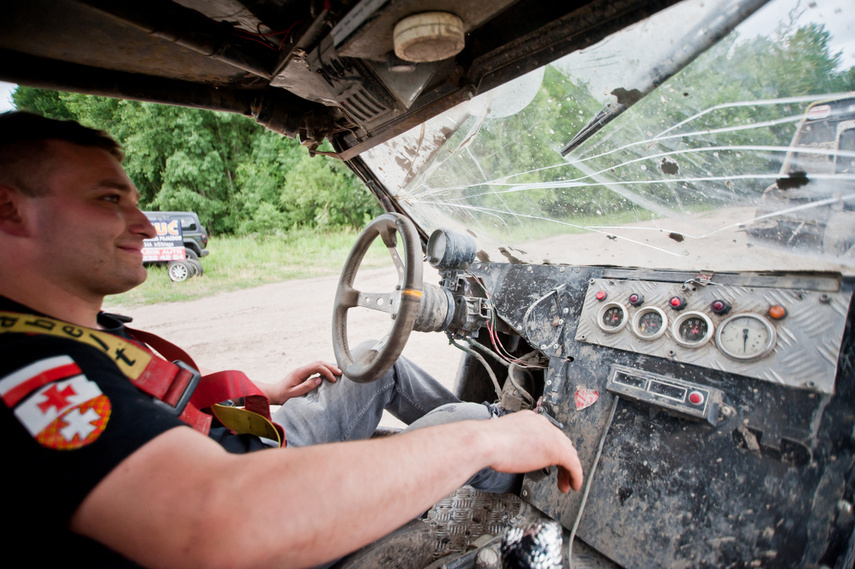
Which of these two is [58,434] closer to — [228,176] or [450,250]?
[450,250]

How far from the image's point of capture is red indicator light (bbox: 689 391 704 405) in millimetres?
1285

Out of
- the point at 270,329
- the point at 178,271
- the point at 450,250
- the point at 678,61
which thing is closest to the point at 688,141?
the point at 678,61

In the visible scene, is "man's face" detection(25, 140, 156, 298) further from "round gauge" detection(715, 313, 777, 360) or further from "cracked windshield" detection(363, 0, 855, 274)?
"round gauge" detection(715, 313, 777, 360)

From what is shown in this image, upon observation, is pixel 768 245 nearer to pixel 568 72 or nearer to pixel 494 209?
pixel 568 72

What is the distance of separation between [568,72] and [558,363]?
102 cm

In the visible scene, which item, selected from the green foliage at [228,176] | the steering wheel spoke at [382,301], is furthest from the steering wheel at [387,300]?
the green foliage at [228,176]

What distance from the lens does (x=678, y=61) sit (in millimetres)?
1141

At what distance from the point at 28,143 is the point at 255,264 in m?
10.5

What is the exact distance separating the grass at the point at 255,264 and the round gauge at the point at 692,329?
8367 millimetres

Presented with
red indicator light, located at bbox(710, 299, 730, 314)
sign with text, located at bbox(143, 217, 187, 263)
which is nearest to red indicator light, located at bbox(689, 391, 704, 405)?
red indicator light, located at bbox(710, 299, 730, 314)

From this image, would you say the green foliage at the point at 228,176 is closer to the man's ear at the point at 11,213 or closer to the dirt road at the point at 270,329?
the dirt road at the point at 270,329

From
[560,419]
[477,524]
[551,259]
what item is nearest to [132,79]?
[551,259]

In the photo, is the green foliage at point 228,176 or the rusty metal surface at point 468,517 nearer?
the rusty metal surface at point 468,517

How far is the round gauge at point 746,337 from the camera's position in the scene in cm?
124
